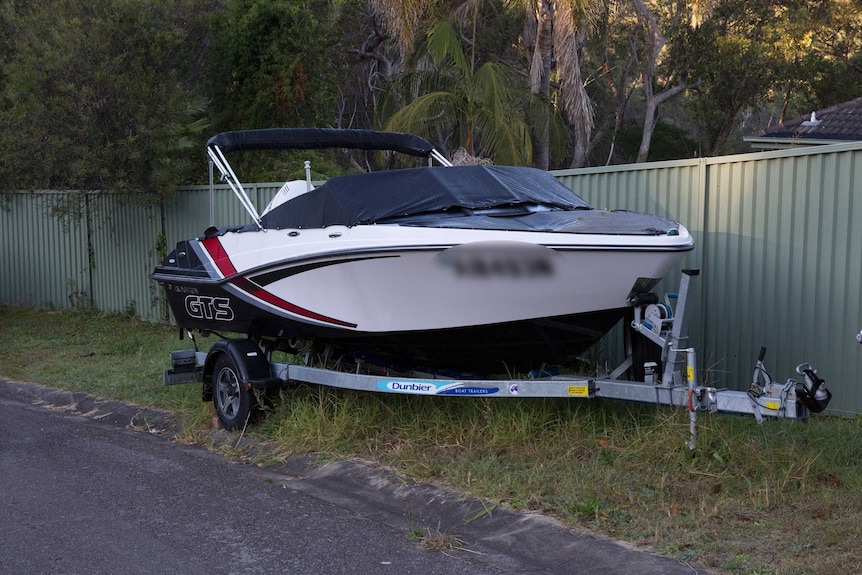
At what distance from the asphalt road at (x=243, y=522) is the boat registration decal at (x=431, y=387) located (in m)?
0.60

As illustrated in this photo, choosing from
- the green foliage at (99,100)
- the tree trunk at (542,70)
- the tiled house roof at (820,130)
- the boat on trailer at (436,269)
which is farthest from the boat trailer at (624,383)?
the tree trunk at (542,70)

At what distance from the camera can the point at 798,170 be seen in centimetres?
747

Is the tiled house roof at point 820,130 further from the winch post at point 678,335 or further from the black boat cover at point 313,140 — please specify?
the winch post at point 678,335

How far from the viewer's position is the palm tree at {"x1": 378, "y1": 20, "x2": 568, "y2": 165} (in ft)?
54.4

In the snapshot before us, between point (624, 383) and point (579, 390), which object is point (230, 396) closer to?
point (579, 390)

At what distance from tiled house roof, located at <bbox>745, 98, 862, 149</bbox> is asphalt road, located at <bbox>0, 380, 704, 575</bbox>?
11650 millimetres

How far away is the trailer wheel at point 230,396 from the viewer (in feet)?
25.7

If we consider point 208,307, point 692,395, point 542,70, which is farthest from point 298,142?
point 542,70

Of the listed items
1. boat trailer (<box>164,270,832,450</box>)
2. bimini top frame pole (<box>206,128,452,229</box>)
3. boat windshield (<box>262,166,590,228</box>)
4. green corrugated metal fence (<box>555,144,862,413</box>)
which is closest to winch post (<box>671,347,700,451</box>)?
boat trailer (<box>164,270,832,450</box>)

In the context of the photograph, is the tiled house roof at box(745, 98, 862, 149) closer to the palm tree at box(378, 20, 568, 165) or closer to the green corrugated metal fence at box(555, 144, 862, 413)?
the palm tree at box(378, 20, 568, 165)

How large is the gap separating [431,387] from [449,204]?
1333mm

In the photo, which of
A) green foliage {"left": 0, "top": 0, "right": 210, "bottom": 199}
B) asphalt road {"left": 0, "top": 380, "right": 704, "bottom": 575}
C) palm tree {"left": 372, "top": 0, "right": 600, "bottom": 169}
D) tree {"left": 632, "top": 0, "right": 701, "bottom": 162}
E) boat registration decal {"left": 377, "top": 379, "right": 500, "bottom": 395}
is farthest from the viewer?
tree {"left": 632, "top": 0, "right": 701, "bottom": 162}

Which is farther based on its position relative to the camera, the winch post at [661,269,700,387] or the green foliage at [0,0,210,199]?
the green foliage at [0,0,210,199]

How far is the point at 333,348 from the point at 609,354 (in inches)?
98.6
